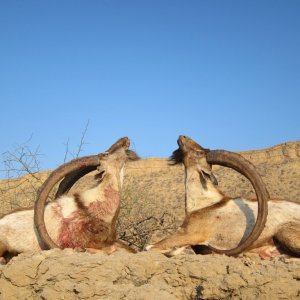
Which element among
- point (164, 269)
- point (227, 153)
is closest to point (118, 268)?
point (164, 269)

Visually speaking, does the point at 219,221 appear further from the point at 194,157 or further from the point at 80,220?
the point at 80,220

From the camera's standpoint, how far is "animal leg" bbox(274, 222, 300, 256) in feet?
22.9

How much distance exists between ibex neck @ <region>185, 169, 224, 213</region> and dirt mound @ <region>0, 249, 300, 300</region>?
106 inches

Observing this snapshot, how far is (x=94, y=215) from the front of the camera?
814 cm

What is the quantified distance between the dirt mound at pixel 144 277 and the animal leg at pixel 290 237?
1.47 meters

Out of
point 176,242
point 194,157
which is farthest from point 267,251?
point 194,157

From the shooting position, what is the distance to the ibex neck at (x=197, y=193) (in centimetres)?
833

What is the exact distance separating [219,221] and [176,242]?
2.19ft

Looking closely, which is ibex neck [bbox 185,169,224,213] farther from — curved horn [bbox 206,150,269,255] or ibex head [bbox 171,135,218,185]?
curved horn [bbox 206,150,269,255]

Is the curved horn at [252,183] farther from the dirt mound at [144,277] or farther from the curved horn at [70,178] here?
the curved horn at [70,178]

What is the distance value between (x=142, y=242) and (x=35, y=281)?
6208 mm

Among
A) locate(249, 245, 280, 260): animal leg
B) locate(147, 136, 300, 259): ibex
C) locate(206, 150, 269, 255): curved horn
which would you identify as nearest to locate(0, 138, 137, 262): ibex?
locate(147, 136, 300, 259): ibex

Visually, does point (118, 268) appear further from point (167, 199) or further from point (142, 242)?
point (167, 199)

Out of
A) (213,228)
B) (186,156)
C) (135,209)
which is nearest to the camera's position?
(213,228)
